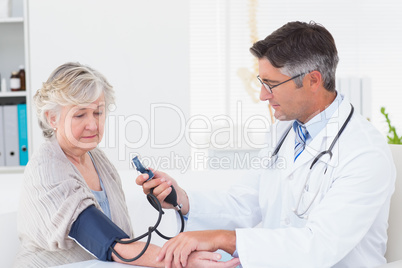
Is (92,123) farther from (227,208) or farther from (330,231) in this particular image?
(330,231)

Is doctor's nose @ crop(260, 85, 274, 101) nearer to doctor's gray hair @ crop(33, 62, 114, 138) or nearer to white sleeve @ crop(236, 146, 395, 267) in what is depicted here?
white sleeve @ crop(236, 146, 395, 267)

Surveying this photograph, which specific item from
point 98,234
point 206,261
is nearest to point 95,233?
point 98,234

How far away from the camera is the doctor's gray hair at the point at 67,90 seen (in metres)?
1.39

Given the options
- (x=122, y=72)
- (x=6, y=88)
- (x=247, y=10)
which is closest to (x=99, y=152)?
(x=122, y=72)

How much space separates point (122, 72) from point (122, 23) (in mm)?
314

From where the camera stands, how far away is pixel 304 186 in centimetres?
138

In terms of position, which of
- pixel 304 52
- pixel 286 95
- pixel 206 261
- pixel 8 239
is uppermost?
pixel 304 52

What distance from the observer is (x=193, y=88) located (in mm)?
3748

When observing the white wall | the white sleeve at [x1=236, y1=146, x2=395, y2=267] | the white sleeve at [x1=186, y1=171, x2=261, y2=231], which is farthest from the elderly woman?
the white wall

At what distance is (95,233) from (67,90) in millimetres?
443

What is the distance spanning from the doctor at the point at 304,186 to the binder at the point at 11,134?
1.82m

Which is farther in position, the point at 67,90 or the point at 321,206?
the point at 67,90

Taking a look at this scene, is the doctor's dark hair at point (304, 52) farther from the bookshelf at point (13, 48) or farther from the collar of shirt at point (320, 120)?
the bookshelf at point (13, 48)

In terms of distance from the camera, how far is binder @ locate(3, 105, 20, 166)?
2990 mm
